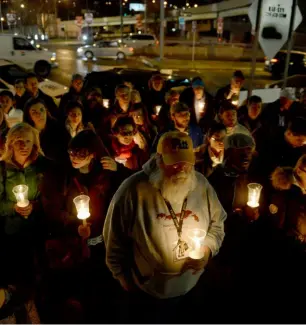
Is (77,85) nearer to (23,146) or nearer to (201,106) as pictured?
(201,106)

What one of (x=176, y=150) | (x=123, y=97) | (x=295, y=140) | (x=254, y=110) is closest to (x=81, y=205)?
(x=176, y=150)

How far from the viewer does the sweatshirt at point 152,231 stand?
266 cm

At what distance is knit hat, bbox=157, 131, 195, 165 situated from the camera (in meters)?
2.57

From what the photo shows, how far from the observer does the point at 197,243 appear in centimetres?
256

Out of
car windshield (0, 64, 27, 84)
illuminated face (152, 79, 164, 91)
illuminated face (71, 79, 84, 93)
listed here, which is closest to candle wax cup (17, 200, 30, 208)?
illuminated face (71, 79, 84, 93)

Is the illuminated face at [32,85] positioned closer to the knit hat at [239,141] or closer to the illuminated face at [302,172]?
the knit hat at [239,141]

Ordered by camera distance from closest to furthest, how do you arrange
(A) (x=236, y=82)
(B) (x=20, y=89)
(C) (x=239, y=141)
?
A: (C) (x=239, y=141)
(A) (x=236, y=82)
(B) (x=20, y=89)

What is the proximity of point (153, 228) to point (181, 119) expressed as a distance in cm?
272

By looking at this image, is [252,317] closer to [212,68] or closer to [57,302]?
[57,302]

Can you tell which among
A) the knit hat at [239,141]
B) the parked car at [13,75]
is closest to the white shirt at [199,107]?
the knit hat at [239,141]

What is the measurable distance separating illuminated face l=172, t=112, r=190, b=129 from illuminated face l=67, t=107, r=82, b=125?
4.70 ft

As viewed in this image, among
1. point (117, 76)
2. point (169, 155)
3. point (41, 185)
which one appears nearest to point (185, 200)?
point (169, 155)

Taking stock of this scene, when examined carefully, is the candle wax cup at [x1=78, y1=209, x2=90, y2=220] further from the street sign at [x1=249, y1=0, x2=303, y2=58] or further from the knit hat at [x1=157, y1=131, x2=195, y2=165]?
the street sign at [x1=249, y1=0, x2=303, y2=58]

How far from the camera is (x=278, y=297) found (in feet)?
13.3
